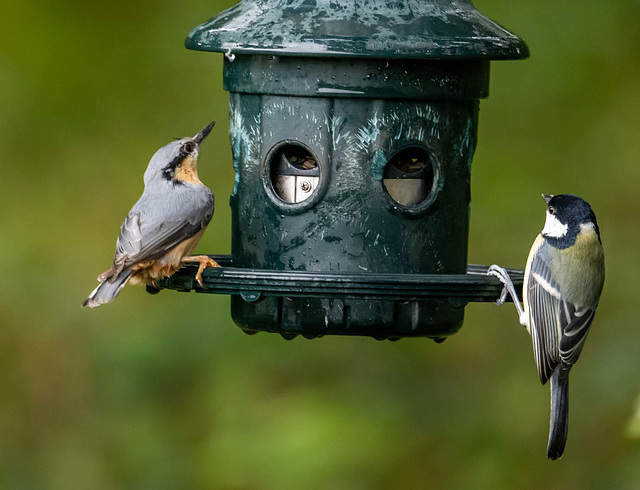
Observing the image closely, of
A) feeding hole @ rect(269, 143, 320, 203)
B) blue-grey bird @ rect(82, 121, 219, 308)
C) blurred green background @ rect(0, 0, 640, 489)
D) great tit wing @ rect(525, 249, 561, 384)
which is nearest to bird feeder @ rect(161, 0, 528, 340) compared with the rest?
feeding hole @ rect(269, 143, 320, 203)

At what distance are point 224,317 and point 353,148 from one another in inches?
109

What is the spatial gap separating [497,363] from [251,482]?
1730 millimetres

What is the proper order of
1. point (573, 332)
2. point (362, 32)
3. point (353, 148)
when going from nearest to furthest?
point (362, 32)
point (353, 148)
point (573, 332)

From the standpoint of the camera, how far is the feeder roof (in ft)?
15.0

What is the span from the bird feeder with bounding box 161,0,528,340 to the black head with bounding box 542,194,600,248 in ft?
2.36

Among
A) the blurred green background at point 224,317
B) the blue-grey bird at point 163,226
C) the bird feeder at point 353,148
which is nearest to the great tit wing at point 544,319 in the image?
Result: the bird feeder at point 353,148

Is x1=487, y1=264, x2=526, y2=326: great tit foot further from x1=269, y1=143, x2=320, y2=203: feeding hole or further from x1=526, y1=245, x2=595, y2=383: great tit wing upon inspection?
x1=269, y1=143, x2=320, y2=203: feeding hole

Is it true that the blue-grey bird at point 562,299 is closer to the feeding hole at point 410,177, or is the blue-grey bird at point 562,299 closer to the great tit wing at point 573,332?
the great tit wing at point 573,332

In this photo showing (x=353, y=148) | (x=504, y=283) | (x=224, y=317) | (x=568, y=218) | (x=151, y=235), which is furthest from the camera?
(x=224, y=317)

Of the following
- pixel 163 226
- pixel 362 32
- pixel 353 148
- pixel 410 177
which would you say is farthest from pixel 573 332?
pixel 163 226

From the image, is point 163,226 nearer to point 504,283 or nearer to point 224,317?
point 504,283

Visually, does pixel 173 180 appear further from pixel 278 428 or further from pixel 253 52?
pixel 278 428

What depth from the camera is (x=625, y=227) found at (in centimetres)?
766

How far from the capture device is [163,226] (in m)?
5.08
